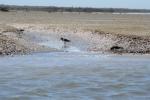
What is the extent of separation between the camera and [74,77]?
16.1 metres

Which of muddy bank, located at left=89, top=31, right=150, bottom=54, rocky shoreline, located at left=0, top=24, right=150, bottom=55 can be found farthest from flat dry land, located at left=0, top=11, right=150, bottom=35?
rocky shoreline, located at left=0, top=24, right=150, bottom=55

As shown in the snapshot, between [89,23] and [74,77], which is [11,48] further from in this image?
[89,23]

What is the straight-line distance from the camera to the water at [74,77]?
12812 mm

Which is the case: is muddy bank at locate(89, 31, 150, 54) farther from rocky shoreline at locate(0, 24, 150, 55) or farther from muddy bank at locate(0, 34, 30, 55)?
muddy bank at locate(0, 34, 30, 55)

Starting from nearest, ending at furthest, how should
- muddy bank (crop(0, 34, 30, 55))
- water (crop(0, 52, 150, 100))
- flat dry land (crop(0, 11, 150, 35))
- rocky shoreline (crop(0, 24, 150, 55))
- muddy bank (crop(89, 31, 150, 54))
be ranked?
water (crop(0, 52, 150, 100))
muddy bank (crop(0, 34, 30, 55))
rocky shoreline (crop(0, 24, 150, 55))
muddy bank (crop(89, 31, 150, 54))
flat dry land (crop(0, 11, 150, 35))

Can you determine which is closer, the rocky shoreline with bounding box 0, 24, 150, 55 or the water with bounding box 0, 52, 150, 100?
the water with bounding box 0, 52, 150, 100

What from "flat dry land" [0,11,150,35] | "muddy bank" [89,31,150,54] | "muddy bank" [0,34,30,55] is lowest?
"flat dry land" [0,11,150,35]

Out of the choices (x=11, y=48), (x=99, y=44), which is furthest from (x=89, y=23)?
(x=11, y=48)

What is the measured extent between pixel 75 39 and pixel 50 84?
57.3 ft

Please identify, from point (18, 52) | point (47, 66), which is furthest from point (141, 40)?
point (47, 66)

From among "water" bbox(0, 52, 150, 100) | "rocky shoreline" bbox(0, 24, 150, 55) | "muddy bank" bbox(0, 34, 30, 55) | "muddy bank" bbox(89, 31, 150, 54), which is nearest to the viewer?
"water" bbox(0, 52, 150, 100)

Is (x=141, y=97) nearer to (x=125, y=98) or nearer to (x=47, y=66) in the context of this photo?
(x=125, y=98)

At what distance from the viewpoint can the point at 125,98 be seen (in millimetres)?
12422

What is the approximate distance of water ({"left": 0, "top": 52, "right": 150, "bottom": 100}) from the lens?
12812mm
